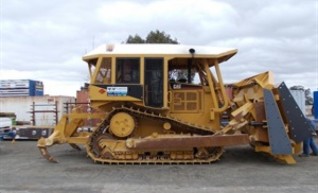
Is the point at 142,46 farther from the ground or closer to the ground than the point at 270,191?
farther from the ground

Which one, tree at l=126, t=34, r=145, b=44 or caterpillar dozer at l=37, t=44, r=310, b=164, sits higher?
tree at l=126, t=34, r=145, b=44

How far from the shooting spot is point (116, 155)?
41.5ft

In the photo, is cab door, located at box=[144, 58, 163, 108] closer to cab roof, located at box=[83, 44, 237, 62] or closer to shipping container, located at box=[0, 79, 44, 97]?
cab roof, located at box=[83, 44, 237, 62]

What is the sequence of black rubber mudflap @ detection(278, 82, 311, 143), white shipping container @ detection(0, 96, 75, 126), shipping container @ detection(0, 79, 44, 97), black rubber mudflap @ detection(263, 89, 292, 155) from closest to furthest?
black rubber mudflap @ detection(263, 89, 292, 155) < black rubber mudflap @ detection(278, 82, 311, 143) < white shipping container @ detection(0, 96, 75, 126) < shipping container @ detection(0, 79, 44, 97)

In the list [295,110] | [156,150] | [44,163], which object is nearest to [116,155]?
[156,150]

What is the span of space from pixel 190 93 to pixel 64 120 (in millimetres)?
3619

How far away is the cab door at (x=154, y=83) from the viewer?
12.8 m

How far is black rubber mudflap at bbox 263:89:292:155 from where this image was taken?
472 inches

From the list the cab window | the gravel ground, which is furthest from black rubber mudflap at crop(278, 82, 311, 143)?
the cab window

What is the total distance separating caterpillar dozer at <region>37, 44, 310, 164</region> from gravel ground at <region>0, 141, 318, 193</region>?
0.49 metres

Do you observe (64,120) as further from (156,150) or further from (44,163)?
(156,150)

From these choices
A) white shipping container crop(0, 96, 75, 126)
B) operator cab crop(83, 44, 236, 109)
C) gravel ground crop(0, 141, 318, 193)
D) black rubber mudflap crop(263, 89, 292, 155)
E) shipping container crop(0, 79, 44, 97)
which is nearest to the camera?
gravel ground crop(0, 141, 318, 193)

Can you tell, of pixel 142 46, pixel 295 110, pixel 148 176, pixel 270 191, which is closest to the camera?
pixel 270 191

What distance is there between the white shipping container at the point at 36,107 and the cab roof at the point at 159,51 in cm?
1259
